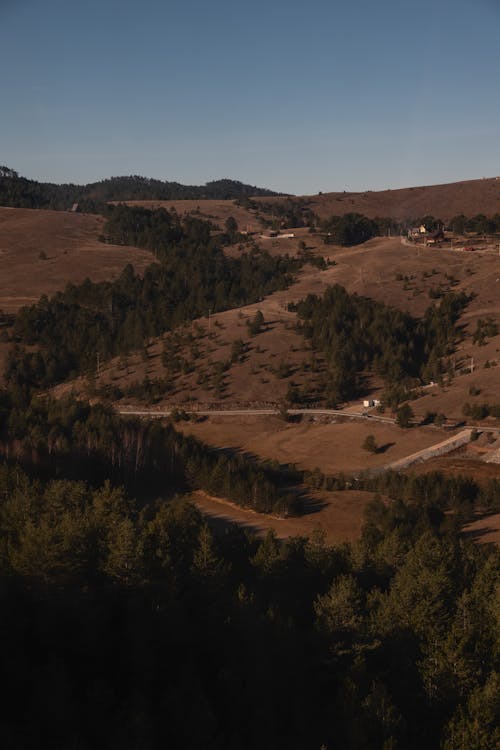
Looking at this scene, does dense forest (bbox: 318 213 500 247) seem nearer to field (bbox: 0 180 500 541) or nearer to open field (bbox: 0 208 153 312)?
field (bbox: 0 180 500 541)

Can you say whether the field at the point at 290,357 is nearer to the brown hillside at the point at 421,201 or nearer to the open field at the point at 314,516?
the open field at the point at 314,516

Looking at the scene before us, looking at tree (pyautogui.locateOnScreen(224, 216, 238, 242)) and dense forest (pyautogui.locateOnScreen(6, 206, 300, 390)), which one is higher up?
tree (pyautogui.locateOnScreen(224, 216, 238, 242))

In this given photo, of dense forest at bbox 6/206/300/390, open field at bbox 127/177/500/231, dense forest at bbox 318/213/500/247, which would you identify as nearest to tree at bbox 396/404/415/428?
dense forest at bbox 6/206/300/390

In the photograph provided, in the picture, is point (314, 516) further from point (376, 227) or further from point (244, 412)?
point (376, 227)

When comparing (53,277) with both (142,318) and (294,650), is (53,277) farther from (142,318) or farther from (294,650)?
(294,650)

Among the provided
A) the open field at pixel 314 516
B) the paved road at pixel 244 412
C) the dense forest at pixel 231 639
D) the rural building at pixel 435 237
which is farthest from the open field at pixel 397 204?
the dense forest at pixel 231 639

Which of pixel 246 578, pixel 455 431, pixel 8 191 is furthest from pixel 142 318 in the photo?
pixel 8 191
